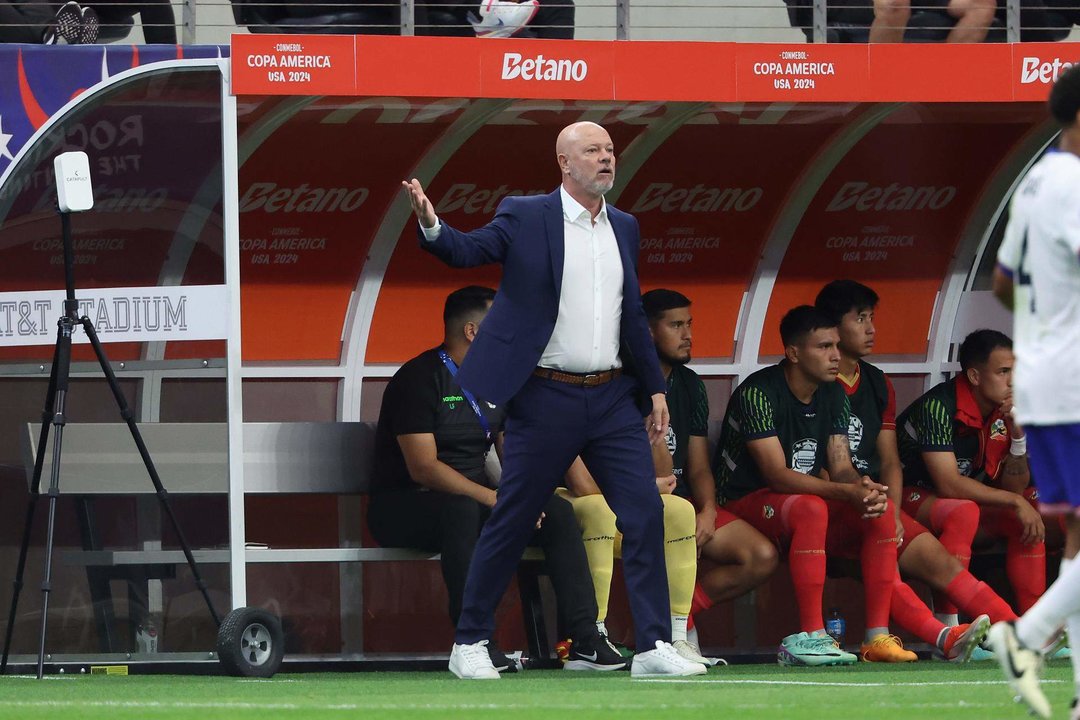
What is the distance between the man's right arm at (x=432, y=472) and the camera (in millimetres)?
7523

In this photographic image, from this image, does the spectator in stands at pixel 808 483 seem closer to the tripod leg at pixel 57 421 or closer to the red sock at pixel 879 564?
the red sock at pixel 879 564

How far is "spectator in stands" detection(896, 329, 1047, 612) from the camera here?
8305 mm

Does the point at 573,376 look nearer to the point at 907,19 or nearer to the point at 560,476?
the point at 560,476

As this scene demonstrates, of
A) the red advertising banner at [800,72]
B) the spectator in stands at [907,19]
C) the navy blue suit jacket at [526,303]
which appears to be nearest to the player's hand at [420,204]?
the navy blue suit jacket at [526,303]

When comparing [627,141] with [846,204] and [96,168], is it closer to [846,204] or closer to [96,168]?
[846,204]

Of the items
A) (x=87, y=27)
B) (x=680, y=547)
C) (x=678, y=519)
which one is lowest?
(x=680, y=547)

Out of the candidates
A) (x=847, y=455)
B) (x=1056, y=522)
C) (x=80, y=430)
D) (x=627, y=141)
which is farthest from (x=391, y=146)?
(x=1056, y=522)

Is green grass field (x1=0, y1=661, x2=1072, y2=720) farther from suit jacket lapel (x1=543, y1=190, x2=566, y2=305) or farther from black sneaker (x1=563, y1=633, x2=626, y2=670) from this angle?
suit jacket lapel (x1=543, y1=190, x2=566, y2=305)

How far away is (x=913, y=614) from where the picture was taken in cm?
807

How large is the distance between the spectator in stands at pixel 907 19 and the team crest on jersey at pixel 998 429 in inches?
68.7

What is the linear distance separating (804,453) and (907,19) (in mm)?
2055

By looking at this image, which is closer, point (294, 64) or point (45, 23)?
point (294, 64)

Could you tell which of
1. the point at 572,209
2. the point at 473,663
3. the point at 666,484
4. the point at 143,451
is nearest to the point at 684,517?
the point at 666,484

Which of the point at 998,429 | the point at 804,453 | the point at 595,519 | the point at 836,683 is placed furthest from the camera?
the point at 998,429
